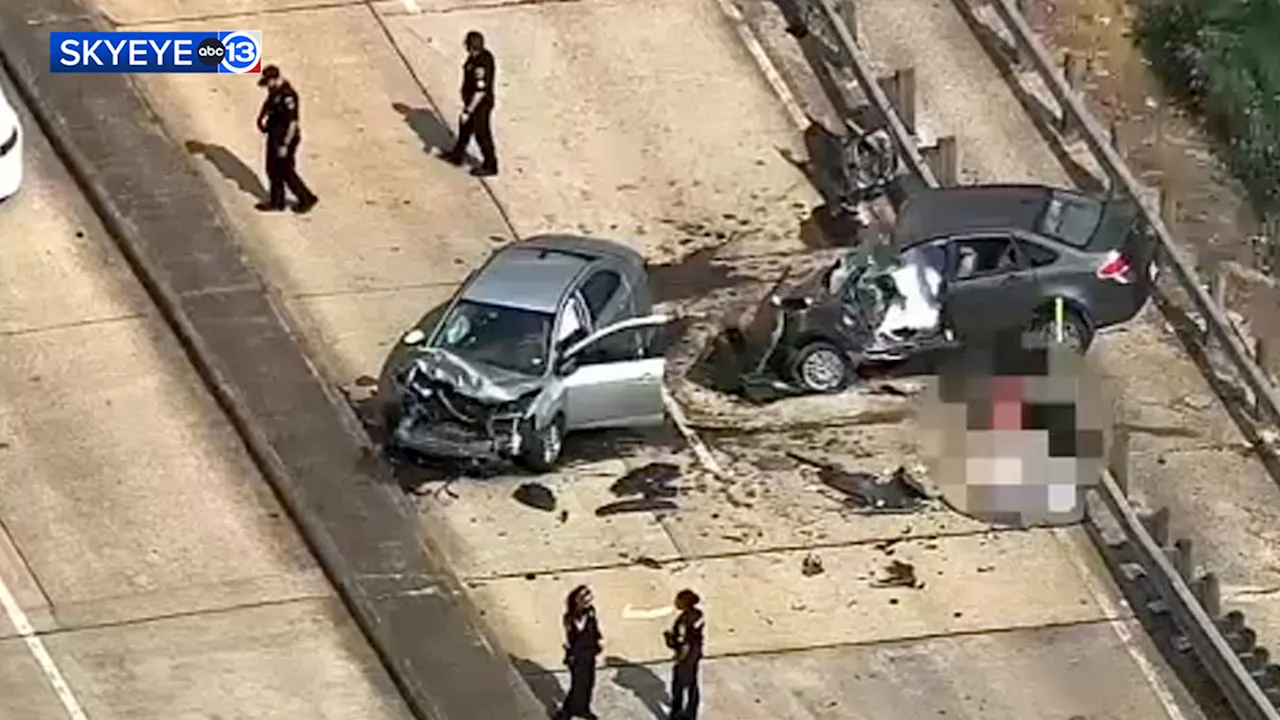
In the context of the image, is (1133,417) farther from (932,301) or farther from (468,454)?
(468,454)

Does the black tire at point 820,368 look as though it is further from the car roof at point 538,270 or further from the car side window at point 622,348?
the car roof at point 538,270

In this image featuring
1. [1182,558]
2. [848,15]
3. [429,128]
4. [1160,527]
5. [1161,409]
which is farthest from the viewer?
[848,15]

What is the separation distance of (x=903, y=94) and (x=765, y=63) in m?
1.66

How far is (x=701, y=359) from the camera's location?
32438 mm

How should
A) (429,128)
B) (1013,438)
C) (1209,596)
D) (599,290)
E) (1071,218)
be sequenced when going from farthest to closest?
(429,128), (1071,218), (599,290), (1013,438), (1209,596)

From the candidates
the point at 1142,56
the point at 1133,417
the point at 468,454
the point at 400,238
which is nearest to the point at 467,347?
the point at 468,454

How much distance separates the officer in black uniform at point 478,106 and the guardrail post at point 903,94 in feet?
11.9

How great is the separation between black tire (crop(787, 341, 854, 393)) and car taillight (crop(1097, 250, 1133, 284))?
7.36 ft

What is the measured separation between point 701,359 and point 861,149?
112 inches

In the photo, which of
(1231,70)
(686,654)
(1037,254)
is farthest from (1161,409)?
(686,654)

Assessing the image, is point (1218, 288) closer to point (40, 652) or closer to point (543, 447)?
point (543, 447)

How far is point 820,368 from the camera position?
3183 centimetres

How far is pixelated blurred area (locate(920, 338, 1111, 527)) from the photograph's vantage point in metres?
30.7

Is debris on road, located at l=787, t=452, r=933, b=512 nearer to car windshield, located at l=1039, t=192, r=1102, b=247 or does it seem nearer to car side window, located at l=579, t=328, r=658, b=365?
car side window, located at l=579, t=328, r=658, b=365
